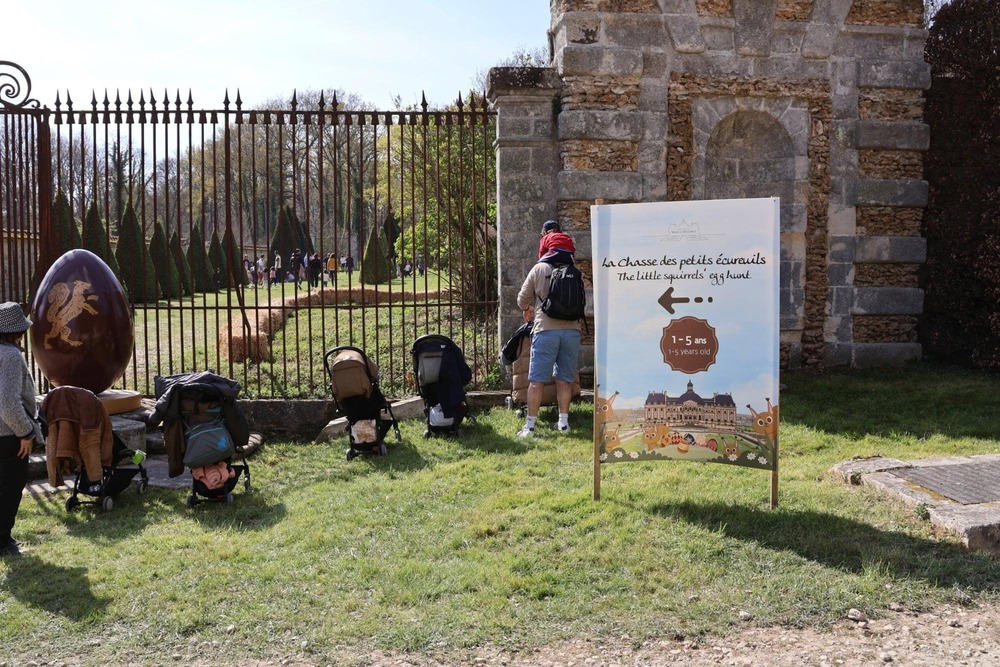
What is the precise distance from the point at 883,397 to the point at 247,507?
6.02 m

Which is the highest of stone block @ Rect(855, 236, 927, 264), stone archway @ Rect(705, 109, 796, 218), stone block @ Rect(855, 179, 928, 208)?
stone archway @ Rect(705, 109, 796, 218)

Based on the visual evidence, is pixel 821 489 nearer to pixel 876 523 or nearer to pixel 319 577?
pixel 876 523

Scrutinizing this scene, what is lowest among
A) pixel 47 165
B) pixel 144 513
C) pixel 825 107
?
pixel 144 513

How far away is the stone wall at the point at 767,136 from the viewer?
892 centimetres

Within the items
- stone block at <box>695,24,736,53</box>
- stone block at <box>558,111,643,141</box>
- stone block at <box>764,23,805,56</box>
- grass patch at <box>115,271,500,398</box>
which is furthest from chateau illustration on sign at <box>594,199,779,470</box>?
stone block at <box>764,23,805,56</box>

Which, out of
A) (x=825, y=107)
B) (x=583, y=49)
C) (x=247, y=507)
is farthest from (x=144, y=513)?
(x=825, y=107)

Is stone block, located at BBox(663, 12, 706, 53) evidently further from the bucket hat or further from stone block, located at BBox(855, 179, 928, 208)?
the bucket hat

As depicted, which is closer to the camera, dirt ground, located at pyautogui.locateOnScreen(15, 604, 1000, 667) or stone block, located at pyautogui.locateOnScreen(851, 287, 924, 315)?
dirt ground, located at pyautogui.locateOnScreen(15, 604, 1000, 667)

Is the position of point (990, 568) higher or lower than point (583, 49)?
lower

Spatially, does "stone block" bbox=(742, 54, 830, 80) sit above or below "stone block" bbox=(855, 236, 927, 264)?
above

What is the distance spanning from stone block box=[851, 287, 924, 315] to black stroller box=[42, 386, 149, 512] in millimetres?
7409

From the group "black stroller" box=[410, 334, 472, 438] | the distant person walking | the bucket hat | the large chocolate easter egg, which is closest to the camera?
the distant person walking

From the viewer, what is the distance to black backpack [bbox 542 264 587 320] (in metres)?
7.49

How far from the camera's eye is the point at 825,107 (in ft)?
30.6
